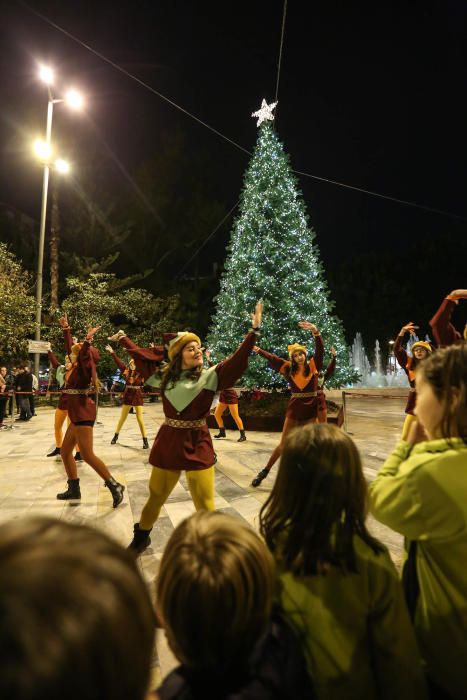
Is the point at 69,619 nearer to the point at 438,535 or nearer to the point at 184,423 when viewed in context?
the point at 438,535

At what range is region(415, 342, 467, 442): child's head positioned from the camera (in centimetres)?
140

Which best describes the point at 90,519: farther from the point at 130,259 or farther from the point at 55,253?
the point at 130,259

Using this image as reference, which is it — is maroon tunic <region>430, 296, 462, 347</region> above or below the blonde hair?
above

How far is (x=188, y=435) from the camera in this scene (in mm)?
3301

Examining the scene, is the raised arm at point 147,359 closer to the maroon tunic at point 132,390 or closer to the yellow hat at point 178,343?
the yellow hat at point 178,343

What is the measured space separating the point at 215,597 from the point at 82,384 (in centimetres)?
481

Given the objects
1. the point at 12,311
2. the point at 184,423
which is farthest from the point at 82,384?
the point at 12,311

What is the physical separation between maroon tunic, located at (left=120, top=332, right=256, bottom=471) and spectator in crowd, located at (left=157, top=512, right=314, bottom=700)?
7.35 ft

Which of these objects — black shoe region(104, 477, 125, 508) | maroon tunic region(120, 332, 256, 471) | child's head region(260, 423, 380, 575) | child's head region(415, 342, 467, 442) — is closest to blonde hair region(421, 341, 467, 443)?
child's head region(415, 342, 467, 442)

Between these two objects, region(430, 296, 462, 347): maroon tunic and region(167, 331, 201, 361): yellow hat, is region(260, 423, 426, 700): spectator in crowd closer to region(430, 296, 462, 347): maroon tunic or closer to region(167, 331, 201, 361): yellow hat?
region(167, 331, 201, 361): yellow hat

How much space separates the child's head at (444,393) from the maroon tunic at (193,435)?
1.88 metres

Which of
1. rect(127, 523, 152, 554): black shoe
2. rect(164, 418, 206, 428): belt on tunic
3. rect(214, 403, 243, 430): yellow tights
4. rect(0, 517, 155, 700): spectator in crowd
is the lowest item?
rect(127, 523, 152, 554): black shoe

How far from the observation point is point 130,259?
2470 centimetres

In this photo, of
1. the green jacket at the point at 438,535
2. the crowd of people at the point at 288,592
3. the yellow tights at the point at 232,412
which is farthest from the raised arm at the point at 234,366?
the yellow tights at the point at 232,412
